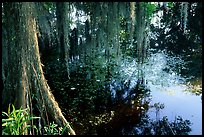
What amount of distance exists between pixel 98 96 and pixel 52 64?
244cm

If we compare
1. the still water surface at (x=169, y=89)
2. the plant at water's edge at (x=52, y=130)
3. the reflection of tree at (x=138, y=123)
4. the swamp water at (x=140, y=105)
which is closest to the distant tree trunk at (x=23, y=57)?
the plant at water's edge at (x=52, y=130)

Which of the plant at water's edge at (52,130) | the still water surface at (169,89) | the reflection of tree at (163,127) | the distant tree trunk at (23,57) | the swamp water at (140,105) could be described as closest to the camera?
the distant tree trunk at (23,57)

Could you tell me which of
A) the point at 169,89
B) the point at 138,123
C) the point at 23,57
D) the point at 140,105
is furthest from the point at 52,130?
the point at 169,89

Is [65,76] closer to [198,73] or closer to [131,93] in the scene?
[131,93]

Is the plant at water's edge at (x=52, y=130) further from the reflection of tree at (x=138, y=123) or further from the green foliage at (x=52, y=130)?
the reflection of tree at (x=138, y=123)

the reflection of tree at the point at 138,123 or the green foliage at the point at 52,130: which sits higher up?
the green foliage at the point at 52,130

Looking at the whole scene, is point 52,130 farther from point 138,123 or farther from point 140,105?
point 140,105

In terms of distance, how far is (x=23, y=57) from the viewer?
3.85 m

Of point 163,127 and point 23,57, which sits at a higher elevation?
point 23,57

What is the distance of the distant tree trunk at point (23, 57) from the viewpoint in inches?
149

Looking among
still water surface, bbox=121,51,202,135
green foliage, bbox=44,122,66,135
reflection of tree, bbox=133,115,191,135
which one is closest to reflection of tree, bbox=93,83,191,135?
reflection of tree, bbox=133,115,191,135

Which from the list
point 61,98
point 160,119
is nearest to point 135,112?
point 160,119

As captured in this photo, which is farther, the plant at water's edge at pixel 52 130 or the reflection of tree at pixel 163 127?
the reflection of tree at pixel 163 127

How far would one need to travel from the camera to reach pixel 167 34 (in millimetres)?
12000
